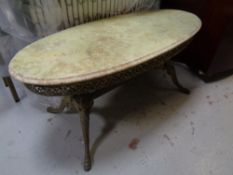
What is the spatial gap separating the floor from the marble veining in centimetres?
51

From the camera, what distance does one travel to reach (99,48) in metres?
0.91

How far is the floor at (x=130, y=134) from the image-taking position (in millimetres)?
1085

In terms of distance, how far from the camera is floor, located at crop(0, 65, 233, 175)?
1085 millimetres

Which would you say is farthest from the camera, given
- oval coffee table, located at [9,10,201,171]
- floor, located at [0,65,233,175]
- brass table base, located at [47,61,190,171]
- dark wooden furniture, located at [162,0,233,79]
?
dark wooden furniture, located at [162,0,233,79]

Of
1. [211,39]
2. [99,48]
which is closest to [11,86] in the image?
[99,48]

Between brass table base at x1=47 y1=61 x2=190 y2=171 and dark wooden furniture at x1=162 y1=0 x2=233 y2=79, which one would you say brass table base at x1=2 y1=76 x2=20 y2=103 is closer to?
brass table base at x1=47 y1=61 x2=190 y2=171

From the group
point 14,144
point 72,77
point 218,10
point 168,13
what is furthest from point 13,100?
point 218,10

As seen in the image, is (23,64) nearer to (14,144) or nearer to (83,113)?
(83,113)

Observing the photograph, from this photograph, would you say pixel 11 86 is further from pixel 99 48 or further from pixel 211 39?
pixel 211 39

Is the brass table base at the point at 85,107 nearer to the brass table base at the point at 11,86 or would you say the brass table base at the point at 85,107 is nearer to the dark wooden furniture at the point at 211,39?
the brass table base at the point at 11,86

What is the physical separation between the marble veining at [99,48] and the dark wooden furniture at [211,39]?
19cm

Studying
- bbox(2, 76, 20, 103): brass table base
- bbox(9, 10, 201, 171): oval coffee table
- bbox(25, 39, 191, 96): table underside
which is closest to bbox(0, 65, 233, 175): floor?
bbox(2, 76, 20, 103): brass table base

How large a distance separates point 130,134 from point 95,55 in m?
0.59

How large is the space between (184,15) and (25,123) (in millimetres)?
1190
